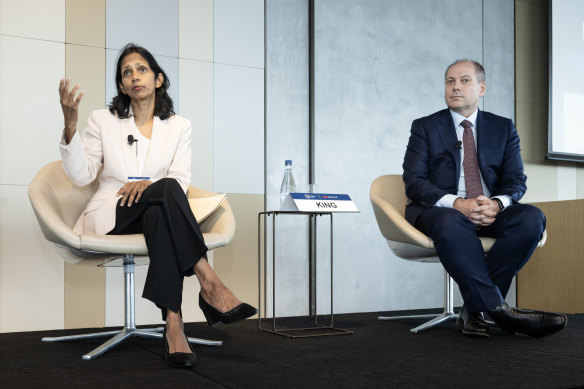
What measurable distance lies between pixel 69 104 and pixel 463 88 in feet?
6.50

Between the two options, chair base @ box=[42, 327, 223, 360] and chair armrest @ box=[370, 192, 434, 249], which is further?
chair armrest @ box=[370, 192, 434, 249]

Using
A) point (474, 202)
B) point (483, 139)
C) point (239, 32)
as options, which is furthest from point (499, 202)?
point (239, 32)

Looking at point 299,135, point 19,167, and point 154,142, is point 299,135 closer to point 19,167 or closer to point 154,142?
point 154,142

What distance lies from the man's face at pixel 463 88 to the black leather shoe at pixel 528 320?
109cm

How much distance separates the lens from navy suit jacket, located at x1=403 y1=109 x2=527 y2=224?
322 cm

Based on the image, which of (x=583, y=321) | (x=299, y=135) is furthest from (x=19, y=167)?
(x=583, y=321)

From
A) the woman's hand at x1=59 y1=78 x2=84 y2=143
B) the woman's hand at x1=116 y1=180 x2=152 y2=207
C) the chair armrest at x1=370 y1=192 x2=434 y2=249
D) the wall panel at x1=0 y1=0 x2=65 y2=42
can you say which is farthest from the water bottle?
the wall panel at x1=0 y1=0 x2=65 y2=42

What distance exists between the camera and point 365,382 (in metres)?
1.91

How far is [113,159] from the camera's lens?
2816 millimetres

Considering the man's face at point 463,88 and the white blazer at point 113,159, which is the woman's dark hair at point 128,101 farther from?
the man's face at point 463,88

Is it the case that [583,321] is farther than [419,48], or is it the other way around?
[419,48]

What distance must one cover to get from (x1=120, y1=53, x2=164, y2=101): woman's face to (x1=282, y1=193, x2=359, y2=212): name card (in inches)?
33.5

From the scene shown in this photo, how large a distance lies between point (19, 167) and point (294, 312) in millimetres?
1840

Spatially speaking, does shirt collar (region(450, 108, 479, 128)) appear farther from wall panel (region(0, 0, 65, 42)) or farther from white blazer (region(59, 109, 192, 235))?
wall panel (region(0, 0, 65, 42))
